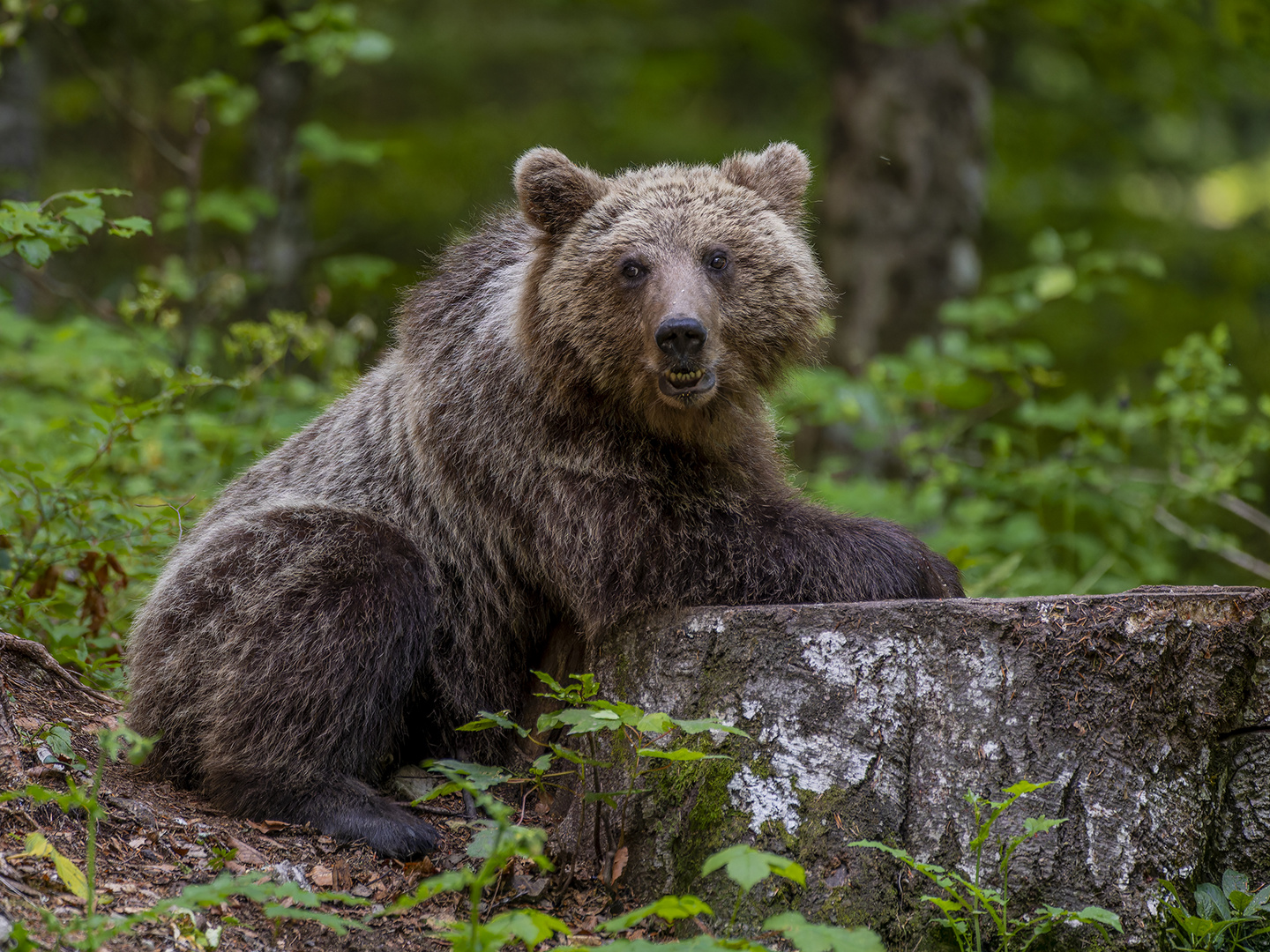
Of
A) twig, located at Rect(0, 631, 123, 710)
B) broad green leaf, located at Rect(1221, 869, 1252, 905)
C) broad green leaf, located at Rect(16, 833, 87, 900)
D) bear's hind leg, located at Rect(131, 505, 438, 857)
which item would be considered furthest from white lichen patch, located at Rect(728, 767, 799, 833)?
twig, located at Rect(0, 631, 123, 710)

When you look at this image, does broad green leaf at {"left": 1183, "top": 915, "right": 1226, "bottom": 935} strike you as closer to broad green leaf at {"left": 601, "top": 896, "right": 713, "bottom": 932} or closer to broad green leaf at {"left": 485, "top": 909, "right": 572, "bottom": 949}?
broad green leaf at {"left": 601, "top": 896, "right": 713, "bottom": 932}

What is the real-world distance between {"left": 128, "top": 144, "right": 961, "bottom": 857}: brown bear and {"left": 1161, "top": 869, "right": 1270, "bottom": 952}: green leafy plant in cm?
138

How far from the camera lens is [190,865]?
3.67m

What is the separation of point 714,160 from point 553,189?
8.26 meters

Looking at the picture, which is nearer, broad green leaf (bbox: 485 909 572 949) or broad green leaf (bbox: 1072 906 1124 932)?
broad green leaf (bbox: 485 909 572 949)

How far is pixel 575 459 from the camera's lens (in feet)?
15.1

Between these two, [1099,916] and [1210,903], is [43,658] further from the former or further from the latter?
[1210,903]

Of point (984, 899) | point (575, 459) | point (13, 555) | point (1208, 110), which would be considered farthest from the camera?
point (1208, 110)

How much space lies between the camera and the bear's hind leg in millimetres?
4328

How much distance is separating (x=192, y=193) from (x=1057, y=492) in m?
6.19

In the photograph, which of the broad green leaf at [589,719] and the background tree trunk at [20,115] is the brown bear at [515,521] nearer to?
the broad green leaf at [589,719]

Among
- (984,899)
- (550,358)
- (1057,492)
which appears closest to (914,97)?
(1057,492)

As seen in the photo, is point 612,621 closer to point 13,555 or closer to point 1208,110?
point 13,555

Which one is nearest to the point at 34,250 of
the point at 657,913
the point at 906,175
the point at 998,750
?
the point at 657,913
